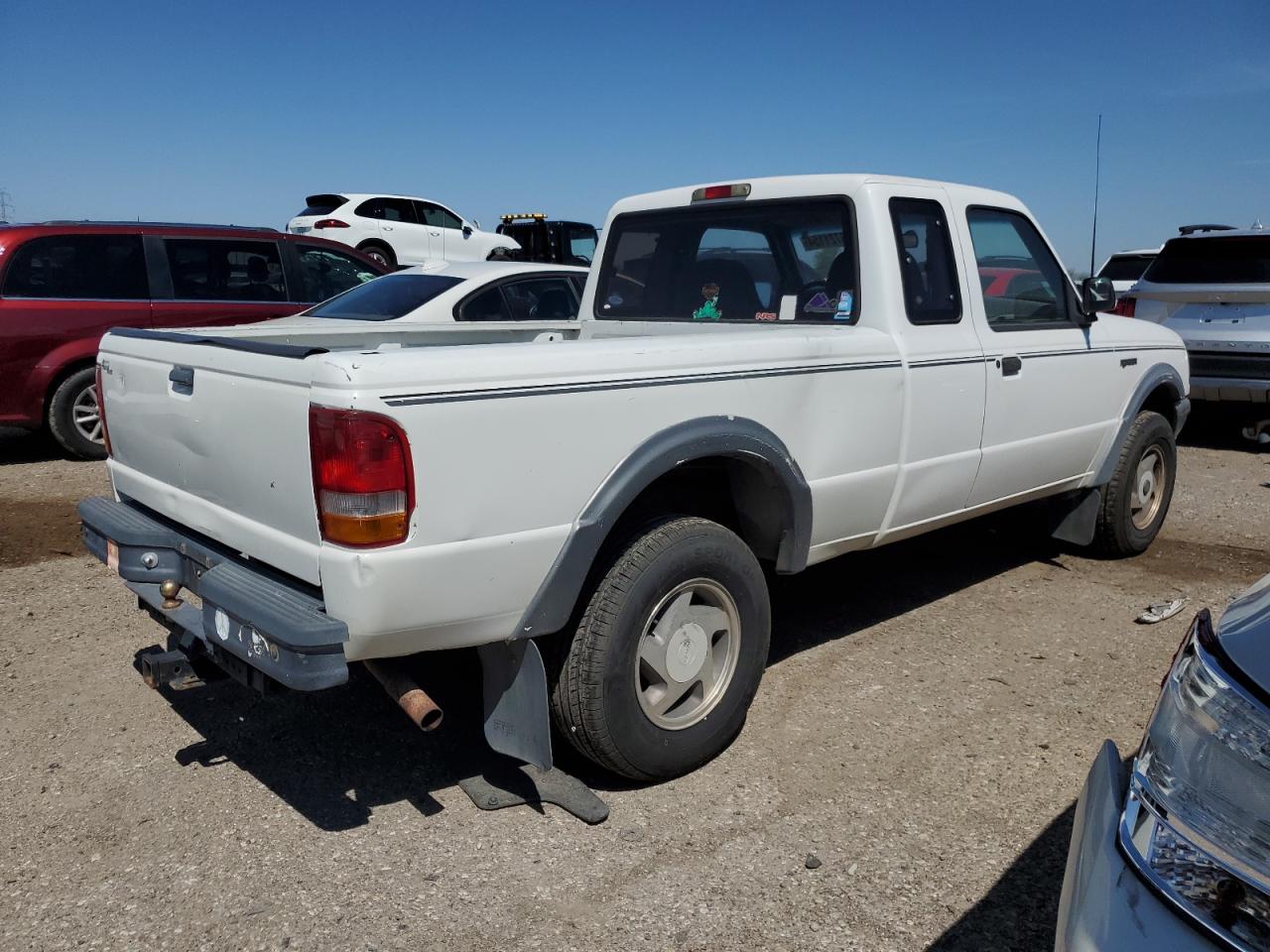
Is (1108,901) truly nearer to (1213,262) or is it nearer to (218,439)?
(218,439)

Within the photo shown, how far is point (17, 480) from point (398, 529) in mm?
6533

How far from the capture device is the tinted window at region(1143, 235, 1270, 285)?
8.96 meters

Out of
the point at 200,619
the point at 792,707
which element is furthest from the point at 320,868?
the point at 792,707

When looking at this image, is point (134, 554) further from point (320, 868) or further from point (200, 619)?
point (320, 868)

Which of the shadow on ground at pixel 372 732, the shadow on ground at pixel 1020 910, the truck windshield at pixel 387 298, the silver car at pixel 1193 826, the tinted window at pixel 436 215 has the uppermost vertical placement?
the tinted window at pixel 436 215

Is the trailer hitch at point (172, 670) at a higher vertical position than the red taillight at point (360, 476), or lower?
lower

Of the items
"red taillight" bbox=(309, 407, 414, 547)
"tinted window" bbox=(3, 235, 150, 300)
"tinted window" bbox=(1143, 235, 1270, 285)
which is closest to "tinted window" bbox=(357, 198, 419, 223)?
"tinted window" bbox=(3, 235, 150, 300)

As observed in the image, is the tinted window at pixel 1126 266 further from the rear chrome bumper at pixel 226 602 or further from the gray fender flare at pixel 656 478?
the rear chrome bumper at pixel 226 602

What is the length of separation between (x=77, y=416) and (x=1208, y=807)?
856 centimetres

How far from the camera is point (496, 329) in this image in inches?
210

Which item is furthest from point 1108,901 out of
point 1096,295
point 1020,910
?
point 1096,295

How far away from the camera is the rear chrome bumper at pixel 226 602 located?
8.89 ft

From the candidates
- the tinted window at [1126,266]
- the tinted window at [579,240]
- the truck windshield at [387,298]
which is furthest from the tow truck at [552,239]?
the truck windshield at [387,298]

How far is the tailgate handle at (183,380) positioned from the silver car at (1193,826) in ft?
8.72
